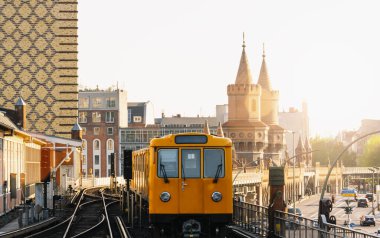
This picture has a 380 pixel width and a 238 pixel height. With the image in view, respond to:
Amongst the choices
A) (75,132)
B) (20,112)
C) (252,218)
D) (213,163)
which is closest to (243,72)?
(75,132)

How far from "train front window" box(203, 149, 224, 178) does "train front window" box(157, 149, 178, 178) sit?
0.88 m

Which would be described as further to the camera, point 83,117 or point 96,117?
point 83,117

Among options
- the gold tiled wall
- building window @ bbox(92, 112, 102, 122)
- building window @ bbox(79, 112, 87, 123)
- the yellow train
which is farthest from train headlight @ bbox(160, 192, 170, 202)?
building window @ bbox(79, 112, 87, 123)

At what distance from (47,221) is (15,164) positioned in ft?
A: 41.4

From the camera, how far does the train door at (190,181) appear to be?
26.6 meters

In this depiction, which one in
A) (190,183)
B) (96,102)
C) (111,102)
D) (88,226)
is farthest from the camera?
(96,102)

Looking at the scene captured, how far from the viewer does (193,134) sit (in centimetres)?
2677

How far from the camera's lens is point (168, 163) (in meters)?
26.7

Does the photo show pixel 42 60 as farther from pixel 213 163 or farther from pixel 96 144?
pixel 96 144

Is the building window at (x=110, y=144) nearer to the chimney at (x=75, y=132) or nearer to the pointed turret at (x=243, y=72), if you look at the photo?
the pointed turret at (x=243, y=72)

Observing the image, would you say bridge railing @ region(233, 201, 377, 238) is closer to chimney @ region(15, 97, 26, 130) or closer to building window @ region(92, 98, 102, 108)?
chimney @ region(15, 97, 26, 130)

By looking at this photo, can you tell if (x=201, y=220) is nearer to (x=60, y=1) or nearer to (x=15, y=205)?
(x=15, y=205)

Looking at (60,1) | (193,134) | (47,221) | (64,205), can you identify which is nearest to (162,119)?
(60,1)

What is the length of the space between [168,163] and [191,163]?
0.70m
